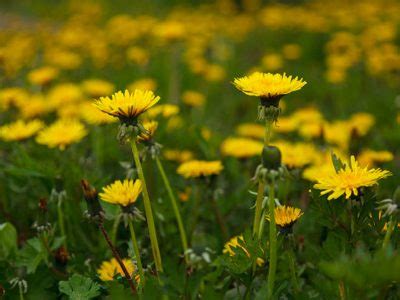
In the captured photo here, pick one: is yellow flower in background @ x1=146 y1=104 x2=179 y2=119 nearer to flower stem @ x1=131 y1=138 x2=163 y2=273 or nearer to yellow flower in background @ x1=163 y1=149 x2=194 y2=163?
yellow flower in background @ x1=163 y1=149 x2=194 y2=163

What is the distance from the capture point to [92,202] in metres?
1.44

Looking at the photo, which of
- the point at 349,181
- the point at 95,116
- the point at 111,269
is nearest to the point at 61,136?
the point at 95,116

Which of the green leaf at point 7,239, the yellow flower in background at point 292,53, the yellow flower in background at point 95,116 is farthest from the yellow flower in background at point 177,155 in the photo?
the yellow flower in background at point 292,53

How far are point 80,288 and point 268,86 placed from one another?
2.32 ft

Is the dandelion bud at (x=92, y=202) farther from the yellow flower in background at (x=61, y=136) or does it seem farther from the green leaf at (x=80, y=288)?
the yellow flower in background at (x=61, y=136)

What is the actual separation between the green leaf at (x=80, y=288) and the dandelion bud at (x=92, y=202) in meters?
0.17

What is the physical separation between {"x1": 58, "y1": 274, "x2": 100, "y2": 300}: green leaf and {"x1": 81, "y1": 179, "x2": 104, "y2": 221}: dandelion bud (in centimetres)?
17

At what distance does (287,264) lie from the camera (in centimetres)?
152

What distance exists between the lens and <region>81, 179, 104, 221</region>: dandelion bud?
143cm

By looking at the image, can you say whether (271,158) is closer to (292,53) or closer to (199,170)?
(199,170)

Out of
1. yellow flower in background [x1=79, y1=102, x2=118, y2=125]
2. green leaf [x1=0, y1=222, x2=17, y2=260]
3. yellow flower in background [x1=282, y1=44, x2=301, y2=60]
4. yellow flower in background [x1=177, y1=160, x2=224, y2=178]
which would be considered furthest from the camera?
yellow flower in background [x1=282, y1=44, x2=301, y2=60]

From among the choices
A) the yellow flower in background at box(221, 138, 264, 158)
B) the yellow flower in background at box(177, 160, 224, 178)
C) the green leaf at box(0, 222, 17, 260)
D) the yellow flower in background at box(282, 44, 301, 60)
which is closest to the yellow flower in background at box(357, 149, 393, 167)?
the yellow flower in background at box(221, 138, 264, 158)

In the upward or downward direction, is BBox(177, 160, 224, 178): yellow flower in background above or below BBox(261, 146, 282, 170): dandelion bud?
below

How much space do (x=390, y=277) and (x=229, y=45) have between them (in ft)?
19.0
